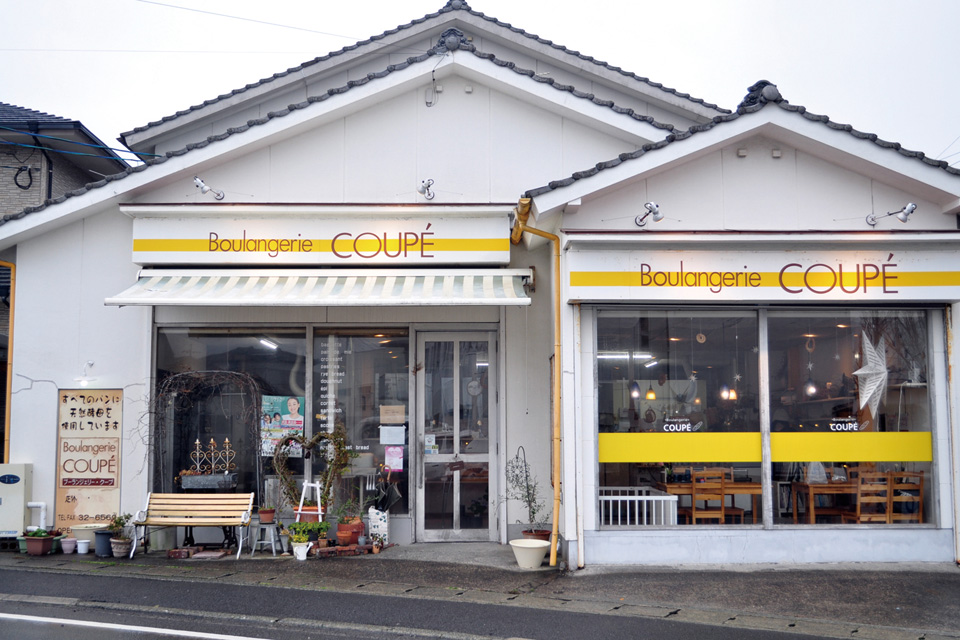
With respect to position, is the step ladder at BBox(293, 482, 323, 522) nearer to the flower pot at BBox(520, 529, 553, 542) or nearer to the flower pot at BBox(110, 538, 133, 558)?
the flower pot at BBox(110, 538, 133, 558)

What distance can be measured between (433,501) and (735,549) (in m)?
3.76

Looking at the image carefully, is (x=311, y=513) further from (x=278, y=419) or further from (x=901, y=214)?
(x=901, y=214)

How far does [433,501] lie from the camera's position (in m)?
11.1

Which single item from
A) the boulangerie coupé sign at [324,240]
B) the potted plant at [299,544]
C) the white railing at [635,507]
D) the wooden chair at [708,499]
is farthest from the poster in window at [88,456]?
the wooden chair at [708,499]

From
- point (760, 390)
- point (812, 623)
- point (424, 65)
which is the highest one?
point (424, 65)

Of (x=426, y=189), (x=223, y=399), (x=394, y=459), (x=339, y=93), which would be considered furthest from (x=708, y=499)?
(x=339, y=93)

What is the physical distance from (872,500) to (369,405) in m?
6.07

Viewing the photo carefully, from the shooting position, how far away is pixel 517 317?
36.6ft

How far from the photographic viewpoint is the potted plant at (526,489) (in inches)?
421

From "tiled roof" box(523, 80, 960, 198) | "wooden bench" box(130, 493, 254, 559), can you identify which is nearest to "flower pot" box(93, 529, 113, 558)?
"wooden bench" box(130, 493, 254, 559)

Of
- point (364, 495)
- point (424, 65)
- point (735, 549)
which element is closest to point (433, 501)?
point (364, 495)

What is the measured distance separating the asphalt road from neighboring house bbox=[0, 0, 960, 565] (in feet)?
6.53

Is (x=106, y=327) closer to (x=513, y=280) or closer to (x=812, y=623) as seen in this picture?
(x=513, y=280)

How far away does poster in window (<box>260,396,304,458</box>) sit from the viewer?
36.7 ft
